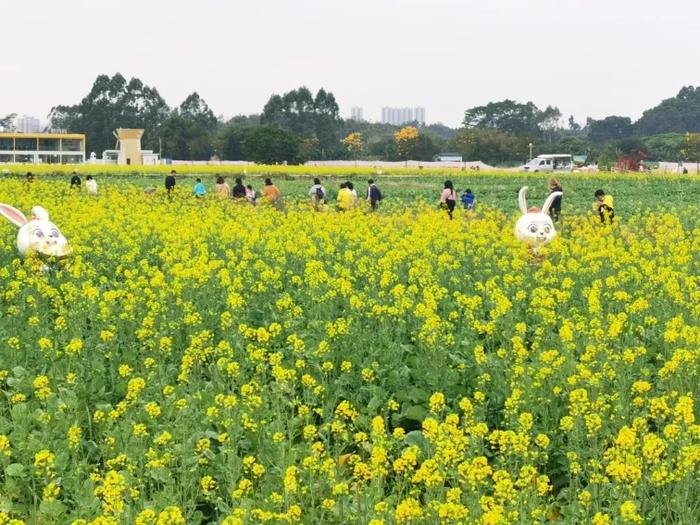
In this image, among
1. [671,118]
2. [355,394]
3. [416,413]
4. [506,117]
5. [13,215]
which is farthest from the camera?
[671,118]

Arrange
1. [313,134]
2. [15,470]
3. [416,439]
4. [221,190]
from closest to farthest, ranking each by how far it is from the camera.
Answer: [15,470] < [416,439] < [221,190] < [313,134]

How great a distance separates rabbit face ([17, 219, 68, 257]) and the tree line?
216 ft

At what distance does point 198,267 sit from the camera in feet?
32.8

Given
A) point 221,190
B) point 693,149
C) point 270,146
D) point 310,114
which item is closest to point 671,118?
point 693,149

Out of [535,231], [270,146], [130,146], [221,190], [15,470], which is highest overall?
[270,146]

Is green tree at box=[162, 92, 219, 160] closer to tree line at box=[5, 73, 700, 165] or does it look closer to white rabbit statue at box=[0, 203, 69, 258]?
tree line at box=[5, 73, 700, 165]

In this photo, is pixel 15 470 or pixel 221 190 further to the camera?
pixel 221 190

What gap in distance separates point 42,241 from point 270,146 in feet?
218

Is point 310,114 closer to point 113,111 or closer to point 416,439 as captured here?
point 113,111

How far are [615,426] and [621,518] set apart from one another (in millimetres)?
1696

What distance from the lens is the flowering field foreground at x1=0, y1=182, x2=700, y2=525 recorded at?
4383mm

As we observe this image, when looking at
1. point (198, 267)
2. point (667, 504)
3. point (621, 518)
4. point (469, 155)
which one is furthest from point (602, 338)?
point (469, 155)

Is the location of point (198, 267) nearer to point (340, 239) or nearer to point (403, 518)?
point (340, 239)

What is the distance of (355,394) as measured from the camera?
652cm
